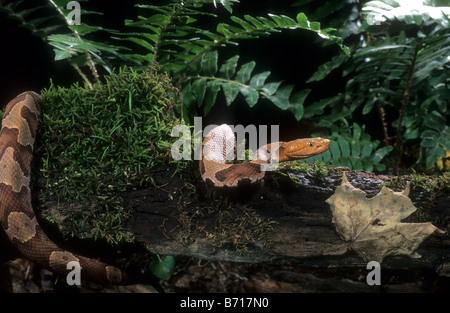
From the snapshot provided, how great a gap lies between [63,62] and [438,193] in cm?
431

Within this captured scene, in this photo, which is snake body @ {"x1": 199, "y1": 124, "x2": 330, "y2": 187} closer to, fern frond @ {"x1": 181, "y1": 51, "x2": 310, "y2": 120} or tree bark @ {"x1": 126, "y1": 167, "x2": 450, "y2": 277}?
tree bark @ {"x1": 126, "y1": 167, "x2": 450, "y2": 277}

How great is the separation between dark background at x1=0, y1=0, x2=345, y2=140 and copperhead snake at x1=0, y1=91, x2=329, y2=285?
69.9 inches

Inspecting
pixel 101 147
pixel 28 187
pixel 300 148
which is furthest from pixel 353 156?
pixel 28 187

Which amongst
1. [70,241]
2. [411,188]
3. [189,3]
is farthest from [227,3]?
[70,241]

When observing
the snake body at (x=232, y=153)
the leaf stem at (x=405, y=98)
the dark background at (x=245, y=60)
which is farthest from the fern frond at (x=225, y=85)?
the leaf stem at (x=405, y=98)

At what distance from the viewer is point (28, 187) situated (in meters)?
2.63

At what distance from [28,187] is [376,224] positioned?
2670 millimetres

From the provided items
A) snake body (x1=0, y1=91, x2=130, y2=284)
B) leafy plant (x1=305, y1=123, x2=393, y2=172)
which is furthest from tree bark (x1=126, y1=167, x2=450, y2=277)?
leafy plant (x1=305, y1=123, x2=393, y2=172)

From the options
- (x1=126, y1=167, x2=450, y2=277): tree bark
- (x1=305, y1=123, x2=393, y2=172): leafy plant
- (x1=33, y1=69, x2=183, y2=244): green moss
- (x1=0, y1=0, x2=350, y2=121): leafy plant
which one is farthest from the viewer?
(x1=305, y1=123, x2=393, y2=172): leafy plant

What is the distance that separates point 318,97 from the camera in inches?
195

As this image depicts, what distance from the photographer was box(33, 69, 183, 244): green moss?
8.25 ft

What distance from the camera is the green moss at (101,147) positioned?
2514 mm

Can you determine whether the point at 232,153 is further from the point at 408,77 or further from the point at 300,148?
the point at 408,77

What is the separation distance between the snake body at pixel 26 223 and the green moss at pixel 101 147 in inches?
4.7
